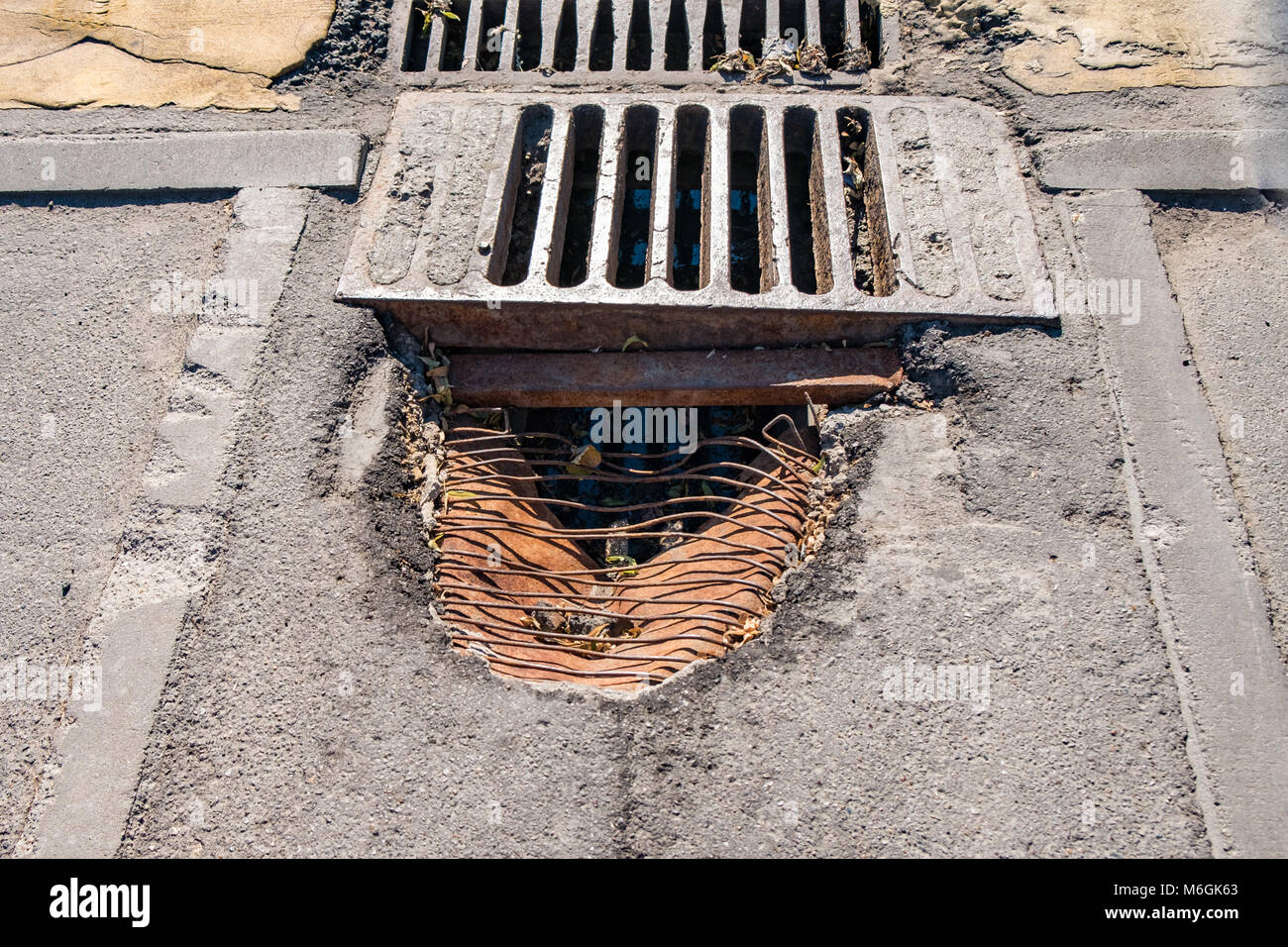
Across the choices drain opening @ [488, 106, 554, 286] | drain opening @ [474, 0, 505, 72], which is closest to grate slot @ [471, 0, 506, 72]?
drain opening @ [474, 0, 505, 72]

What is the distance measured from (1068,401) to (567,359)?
1.49 meters

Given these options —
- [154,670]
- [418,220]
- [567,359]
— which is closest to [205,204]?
[418,220]

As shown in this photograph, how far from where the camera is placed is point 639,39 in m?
3.43

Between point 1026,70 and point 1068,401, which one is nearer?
point 1068,401

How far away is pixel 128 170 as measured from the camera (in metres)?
3.00

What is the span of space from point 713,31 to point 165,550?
9.30ft

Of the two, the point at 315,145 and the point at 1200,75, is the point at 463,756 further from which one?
the point at 1200,75

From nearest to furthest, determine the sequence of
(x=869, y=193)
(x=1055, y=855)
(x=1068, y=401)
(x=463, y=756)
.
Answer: (x=1055, y=855) < (x=463, y=756) < (x=1068, y=401) < (x=869, y=193)

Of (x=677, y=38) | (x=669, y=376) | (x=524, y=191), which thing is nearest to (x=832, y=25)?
(x=677, y=38)

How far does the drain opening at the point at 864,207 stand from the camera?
2602 mm

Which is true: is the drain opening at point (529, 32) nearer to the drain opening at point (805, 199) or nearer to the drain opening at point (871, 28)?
the drain opening at point (805, 199)

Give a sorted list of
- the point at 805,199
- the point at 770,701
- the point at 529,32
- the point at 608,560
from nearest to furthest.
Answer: the point at 770,701, the point at 608,560, the point at 805,199, the point at 529,32

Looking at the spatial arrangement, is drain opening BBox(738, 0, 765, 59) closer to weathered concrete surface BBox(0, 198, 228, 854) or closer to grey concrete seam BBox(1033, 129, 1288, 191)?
grey concrete seam BBox(1033, 129, 1288, 191)

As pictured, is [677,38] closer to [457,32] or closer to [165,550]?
[457,32]
